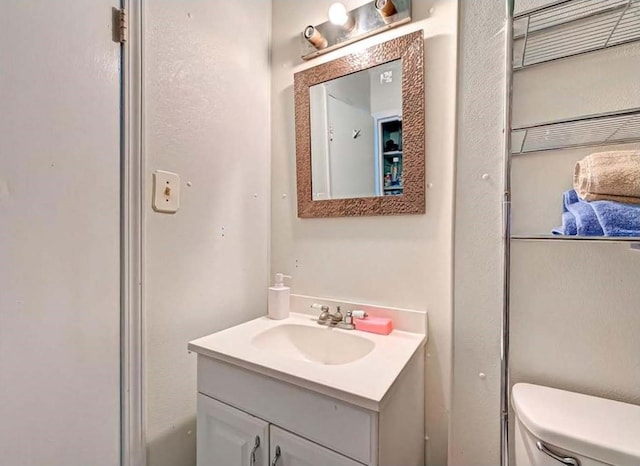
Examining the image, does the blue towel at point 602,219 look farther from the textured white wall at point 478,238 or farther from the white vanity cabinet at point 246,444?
the white vanity cabinet at point 246,444

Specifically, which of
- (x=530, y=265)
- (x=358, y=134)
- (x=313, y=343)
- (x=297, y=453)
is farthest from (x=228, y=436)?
(x=358, y=134)

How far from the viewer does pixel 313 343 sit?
3.34 ft

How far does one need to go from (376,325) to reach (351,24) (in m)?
1.07

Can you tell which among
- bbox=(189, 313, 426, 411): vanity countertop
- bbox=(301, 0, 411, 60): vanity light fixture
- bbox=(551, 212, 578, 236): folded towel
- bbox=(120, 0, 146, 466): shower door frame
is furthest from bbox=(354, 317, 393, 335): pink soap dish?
bbox=(301, 0, 411, 60): vanity light fixture

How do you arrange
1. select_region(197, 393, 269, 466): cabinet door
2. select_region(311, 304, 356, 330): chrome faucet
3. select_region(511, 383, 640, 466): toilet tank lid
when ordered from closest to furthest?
select_region(511, 383, 640, 466): toilet tank lid → select_region(197, 393, 269, 466): cabinet door → select_region(311, 304, 356, 330): chrome faucet

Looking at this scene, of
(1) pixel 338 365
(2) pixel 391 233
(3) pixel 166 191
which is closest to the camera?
(1) pixel 338 365

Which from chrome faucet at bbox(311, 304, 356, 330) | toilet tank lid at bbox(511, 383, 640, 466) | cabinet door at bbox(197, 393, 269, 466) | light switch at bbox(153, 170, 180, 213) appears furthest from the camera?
chrome faucet at bbox(311, 304, 356, 330)

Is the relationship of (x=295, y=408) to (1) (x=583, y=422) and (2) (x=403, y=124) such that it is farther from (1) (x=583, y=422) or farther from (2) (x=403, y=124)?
(2) (x=403, y=124)

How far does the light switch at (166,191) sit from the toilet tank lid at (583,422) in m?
1.08

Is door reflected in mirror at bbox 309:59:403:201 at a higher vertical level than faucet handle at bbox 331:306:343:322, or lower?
higher

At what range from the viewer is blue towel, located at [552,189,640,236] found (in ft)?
1.82

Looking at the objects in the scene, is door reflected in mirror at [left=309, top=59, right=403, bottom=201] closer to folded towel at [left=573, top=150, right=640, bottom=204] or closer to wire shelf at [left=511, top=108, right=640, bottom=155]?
wire shelf at [left=511, top=108, right=640, bottom=155]

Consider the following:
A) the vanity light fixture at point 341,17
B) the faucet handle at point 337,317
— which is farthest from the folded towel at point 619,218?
the vanity light fixture at point 341,17

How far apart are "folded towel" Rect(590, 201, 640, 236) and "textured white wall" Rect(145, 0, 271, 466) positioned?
106cm
